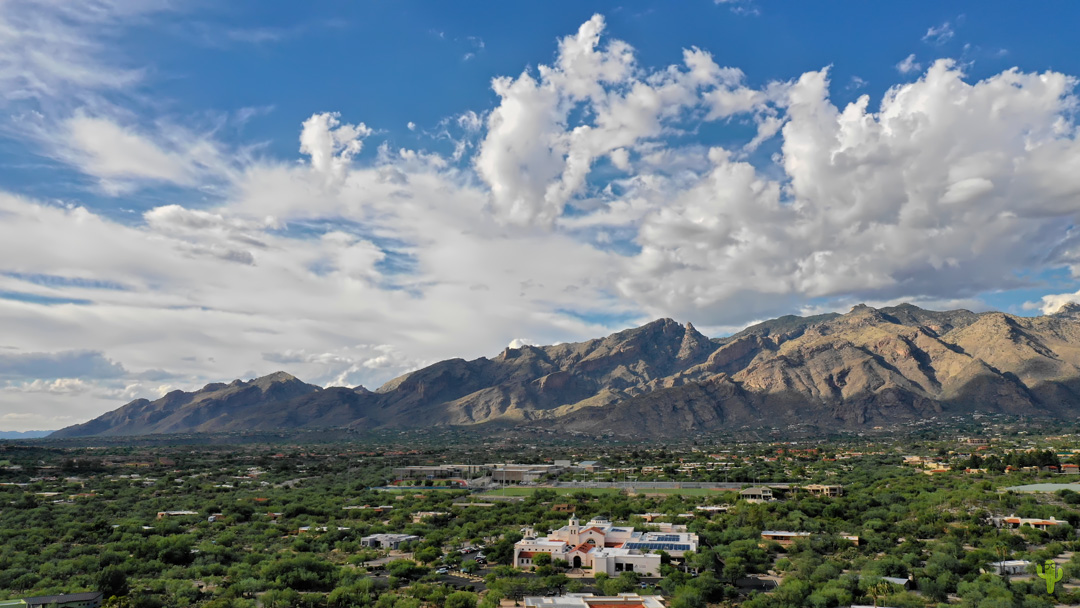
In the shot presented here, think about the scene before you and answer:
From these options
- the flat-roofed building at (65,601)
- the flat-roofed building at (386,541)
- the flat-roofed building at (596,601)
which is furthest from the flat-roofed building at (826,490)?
the flat-roofed building at (65,601)

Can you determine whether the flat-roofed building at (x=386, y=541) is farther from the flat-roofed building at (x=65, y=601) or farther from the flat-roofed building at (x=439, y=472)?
the flat-roofed building at (x=439, y=472)

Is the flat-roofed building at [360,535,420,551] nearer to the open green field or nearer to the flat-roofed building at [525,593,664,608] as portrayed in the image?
the flat-roofed building at [525,593,664,608]

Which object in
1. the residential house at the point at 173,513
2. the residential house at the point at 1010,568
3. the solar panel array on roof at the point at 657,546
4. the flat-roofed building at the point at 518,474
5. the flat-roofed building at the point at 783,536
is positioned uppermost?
the residential house at the point at 173,513

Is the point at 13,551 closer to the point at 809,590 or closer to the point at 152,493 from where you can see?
the point at 152,493

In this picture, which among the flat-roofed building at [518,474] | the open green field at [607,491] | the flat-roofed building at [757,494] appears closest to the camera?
the flat-roofed building at [757,494]

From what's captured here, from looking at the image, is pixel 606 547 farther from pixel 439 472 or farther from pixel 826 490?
pixel 439 472

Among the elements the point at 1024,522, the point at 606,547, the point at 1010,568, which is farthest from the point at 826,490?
the point at 606,547

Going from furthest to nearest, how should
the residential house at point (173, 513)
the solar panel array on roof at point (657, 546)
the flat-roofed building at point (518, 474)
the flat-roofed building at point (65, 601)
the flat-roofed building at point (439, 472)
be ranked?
the flat-roofed building at point (439, 472), the flat-roofed building at point (518, 474), the residential house at point (173, 513), the solar panel array on roof at point (657, 546), the flat-roofed building at point (65, 601)

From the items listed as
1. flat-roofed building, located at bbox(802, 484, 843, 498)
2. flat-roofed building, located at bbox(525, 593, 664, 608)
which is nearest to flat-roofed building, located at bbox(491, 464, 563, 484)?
flat-roofed building, located at bbox(802, 484, 843, 498)

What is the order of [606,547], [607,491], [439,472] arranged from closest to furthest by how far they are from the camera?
[606,547] → [607,491] → [439,472]
